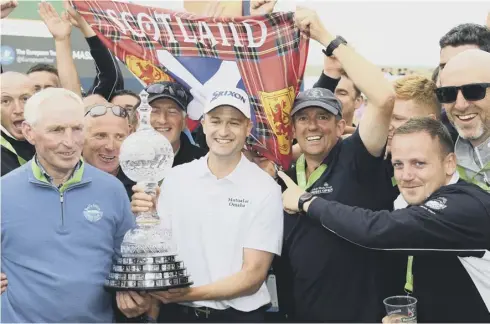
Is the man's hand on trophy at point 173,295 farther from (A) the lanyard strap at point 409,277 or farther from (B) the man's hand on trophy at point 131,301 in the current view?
(A) the lanyard strap at point 409,277

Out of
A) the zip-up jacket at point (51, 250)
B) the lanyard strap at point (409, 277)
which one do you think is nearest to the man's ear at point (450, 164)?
the lanyard strap at point (409, 277)

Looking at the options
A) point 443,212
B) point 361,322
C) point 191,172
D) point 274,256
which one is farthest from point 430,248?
point 191,172

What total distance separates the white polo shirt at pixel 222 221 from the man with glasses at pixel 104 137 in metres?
0.80

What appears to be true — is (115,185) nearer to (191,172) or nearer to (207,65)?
(191,172)

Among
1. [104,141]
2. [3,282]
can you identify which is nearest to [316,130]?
[104,141]

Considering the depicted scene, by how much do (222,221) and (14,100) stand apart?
1967 mm

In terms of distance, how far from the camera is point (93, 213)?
133 inches

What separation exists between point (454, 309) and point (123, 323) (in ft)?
5.76

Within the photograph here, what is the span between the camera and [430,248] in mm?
3330

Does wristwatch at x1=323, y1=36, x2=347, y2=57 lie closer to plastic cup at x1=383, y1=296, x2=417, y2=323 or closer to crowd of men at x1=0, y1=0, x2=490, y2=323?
crowd of men at x1=0, y1=0, x2=490, y2=323

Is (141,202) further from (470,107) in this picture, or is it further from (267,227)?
(470,107)

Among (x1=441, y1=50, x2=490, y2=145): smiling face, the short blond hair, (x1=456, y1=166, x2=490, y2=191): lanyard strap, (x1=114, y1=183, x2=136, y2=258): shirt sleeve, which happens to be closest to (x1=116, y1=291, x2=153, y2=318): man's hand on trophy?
(x1=114, y1=183, x2=136, y2=258): shirt sleeve

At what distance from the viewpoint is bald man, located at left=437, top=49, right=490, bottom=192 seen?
3629 mm

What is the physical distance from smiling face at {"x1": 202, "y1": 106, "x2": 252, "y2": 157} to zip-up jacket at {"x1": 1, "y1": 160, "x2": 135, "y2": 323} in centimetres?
76
